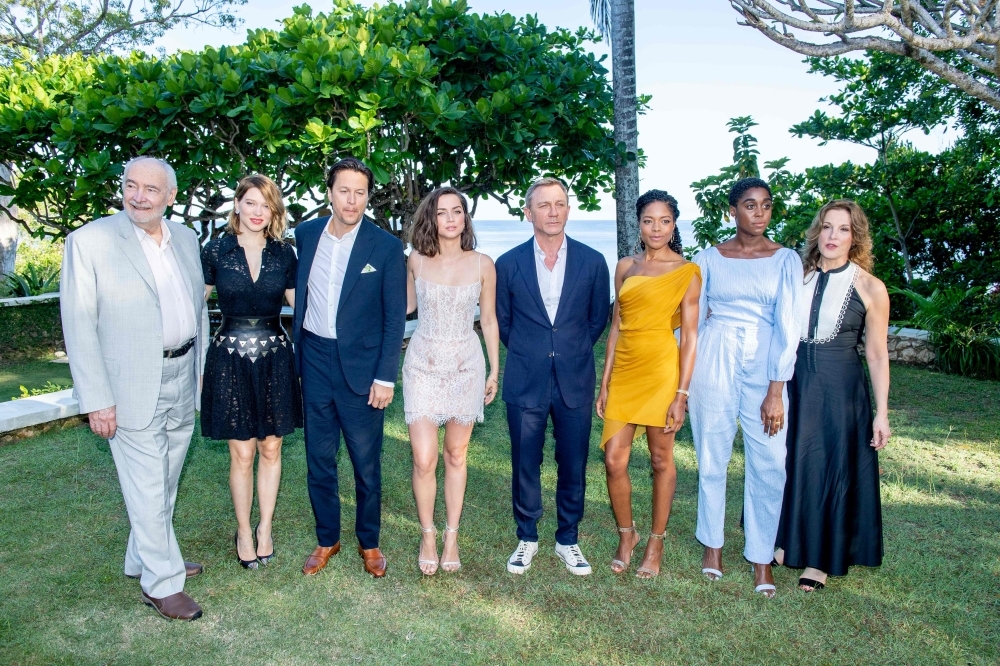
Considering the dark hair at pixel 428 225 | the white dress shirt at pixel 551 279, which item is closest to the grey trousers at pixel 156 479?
the dark hair at pixel 428 225

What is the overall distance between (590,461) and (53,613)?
392 centimetres

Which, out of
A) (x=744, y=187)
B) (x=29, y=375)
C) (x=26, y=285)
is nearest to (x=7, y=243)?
(x=26, y=285)

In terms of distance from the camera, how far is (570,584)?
4.20 metres

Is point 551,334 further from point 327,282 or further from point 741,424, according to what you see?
point 327,282

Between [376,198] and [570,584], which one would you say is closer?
[570,584]

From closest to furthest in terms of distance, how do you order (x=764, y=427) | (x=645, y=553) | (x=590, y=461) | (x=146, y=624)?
(x=146, y=624) → (x=764, y=427) → (x=645, y=553) → (x=590, y=461)

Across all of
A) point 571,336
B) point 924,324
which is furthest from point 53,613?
point 924,324

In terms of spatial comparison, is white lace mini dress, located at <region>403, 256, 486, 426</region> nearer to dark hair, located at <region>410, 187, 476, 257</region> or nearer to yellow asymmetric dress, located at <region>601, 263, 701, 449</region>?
dark hair, located at <region>410, 187, 476, 257</region>

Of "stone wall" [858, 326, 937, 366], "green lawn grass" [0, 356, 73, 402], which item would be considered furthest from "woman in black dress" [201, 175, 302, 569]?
"stone wall" [858, 326, 937, 366]

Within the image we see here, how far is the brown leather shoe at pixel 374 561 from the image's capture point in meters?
4.29

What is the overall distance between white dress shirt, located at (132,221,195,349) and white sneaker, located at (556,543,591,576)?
7.77 feet

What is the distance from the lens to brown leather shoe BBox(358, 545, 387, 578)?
169 inches

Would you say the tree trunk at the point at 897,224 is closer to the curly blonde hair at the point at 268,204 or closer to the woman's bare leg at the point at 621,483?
the woman's bare leg at the point at 621,483

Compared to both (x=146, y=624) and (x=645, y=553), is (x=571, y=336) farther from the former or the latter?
(x=146, y=624)
